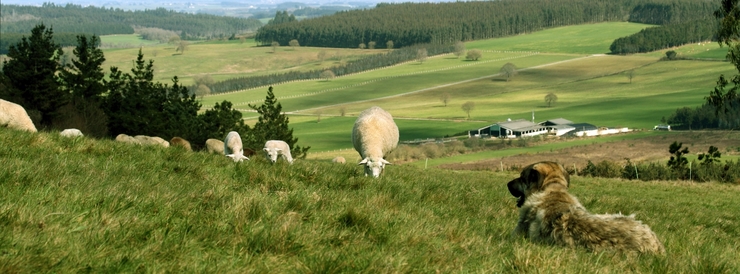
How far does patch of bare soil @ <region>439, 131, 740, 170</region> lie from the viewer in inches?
3140

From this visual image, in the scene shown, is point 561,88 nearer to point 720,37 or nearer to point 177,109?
point 177,109

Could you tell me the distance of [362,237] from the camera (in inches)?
252

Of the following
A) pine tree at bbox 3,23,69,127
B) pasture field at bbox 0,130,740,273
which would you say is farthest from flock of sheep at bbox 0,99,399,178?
pine tree at bbox 3,23,69,127

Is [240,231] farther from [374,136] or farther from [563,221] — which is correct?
[374,136]

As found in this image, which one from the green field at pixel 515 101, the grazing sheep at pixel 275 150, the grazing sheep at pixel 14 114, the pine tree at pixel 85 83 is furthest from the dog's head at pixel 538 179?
the green field at pixel 515 101

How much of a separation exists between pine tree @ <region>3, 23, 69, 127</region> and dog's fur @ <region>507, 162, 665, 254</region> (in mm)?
51117

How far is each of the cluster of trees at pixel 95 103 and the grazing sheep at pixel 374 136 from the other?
31128 millimetres

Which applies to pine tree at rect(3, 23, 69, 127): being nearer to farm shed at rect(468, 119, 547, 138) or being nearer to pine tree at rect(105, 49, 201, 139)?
pine tree at rect(105, 49, 201, 139)

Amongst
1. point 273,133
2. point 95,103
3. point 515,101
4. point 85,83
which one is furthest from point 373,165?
point 515,101

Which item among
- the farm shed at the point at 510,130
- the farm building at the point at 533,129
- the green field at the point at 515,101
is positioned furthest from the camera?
the green field at the point at 515,101

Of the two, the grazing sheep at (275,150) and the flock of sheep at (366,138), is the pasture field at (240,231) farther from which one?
the grazing sheep at (275,150)

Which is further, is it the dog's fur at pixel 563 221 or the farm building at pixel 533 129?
the farm building at pixel 533 129

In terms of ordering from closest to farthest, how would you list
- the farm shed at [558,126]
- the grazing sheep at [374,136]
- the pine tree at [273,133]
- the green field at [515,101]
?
the grazing sheep at [374,136]
the pine tree at [273,133]
the farm shed at [558,126]
the green field at [515,101]

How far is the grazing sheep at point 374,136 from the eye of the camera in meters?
19.8
